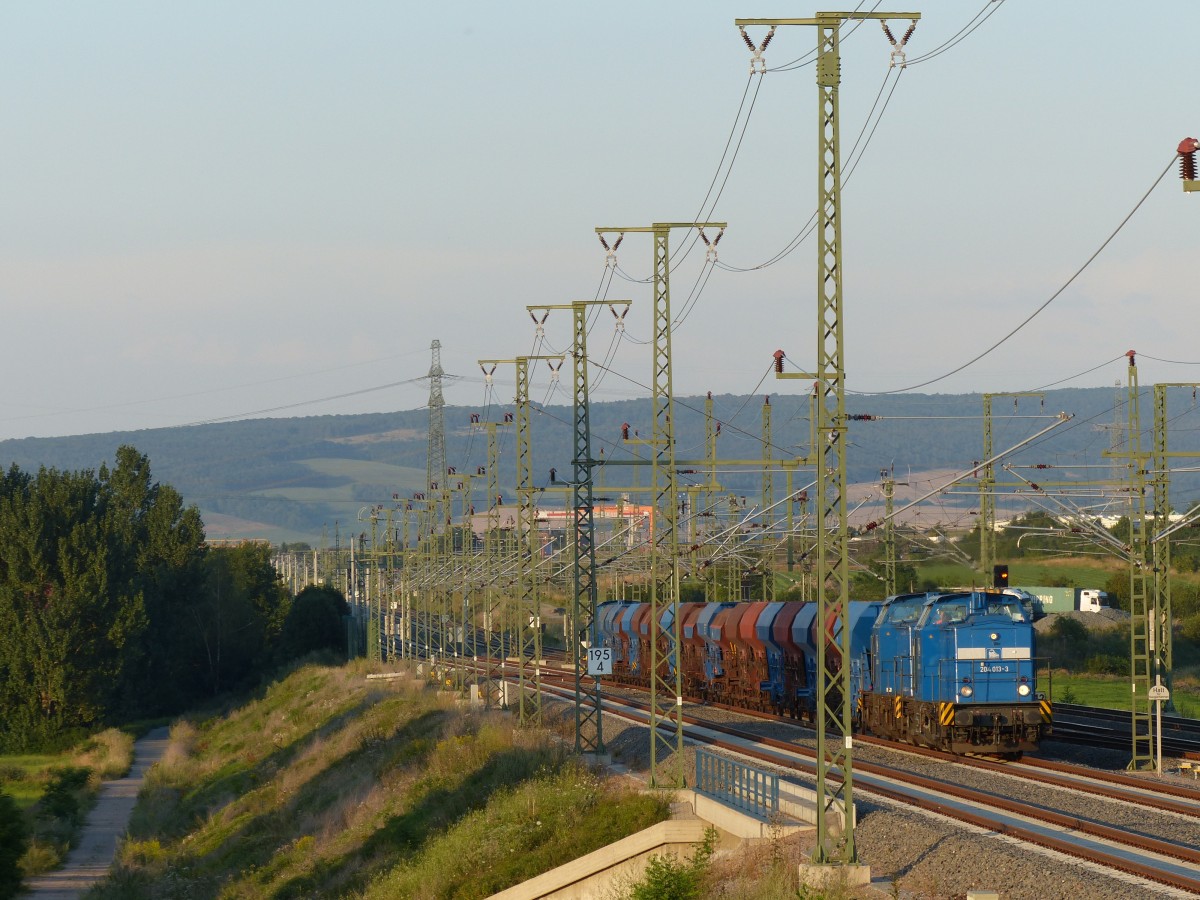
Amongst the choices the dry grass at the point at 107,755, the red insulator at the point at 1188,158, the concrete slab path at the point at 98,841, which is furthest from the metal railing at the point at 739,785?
the dry grass at the point at 107,755

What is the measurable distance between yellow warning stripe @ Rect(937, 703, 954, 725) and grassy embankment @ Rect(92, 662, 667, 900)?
8.47 meters

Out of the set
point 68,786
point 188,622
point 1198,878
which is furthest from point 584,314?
point 188,622

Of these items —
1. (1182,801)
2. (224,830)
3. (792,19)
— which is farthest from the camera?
(224,830)

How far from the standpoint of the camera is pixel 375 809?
4778 cm

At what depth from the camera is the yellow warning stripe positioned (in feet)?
118

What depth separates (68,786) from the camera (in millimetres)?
73750

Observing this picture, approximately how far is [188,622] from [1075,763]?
89041 millimetres

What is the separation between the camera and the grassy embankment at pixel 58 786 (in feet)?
190

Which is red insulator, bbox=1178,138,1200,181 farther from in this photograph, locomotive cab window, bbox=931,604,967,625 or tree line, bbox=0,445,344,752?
tree line, bbox=0,445,344,752

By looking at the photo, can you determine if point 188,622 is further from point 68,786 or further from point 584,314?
point 584,314

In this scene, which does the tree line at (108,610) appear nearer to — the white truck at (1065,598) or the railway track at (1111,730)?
the railway track at (1111,730)

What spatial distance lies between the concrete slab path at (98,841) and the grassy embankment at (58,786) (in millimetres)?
519

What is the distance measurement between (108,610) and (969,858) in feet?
276

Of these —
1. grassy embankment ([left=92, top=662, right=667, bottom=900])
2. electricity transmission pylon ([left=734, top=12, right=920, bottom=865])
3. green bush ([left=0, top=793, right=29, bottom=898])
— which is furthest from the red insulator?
green bush ([left=0, top=793, right=29, bottom=898])
